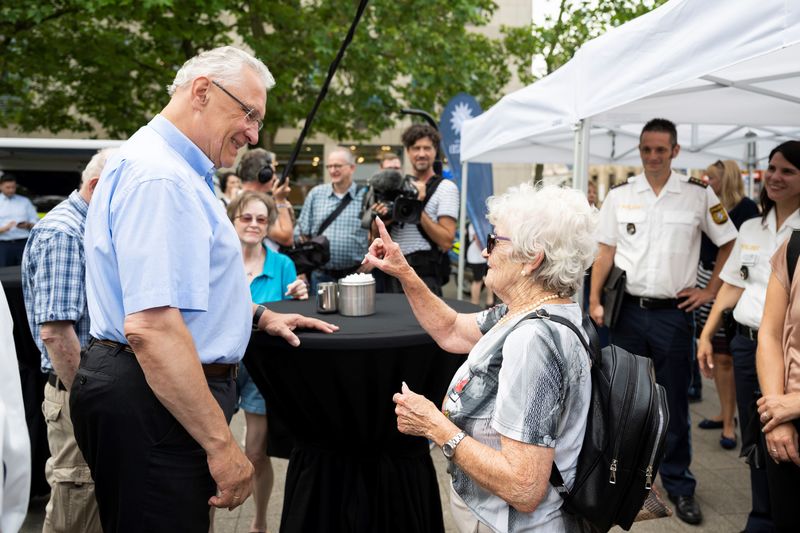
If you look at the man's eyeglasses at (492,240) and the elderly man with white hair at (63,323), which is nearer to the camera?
the man's eyeglasses at (492,240)

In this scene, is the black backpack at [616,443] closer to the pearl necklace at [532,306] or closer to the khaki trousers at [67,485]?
the pearl necklace at [532,306]

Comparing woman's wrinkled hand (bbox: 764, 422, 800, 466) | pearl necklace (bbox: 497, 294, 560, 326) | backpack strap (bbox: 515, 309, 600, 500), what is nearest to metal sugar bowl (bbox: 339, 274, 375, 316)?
pearl necklace (bbox: 497, 294, 560, 326)

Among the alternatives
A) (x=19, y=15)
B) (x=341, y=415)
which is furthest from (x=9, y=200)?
(x=341, y=415)

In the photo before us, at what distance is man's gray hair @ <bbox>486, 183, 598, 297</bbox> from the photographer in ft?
5.33

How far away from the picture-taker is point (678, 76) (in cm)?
240

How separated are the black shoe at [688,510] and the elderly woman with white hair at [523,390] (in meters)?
2.01

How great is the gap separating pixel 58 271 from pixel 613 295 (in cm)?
273

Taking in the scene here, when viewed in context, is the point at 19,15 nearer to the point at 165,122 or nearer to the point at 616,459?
the point at 165,122

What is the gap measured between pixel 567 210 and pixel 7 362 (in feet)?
4.16

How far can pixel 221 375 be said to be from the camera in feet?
5.86

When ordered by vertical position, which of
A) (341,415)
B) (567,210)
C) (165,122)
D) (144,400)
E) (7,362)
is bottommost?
(341,415)

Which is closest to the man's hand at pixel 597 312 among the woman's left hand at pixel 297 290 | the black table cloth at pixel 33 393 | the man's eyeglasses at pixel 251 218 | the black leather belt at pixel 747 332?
the black leather belt at pixel 747 332

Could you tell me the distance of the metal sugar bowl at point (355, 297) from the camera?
253 centimetres

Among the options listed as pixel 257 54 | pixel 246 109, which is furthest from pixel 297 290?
pixel 257 54
